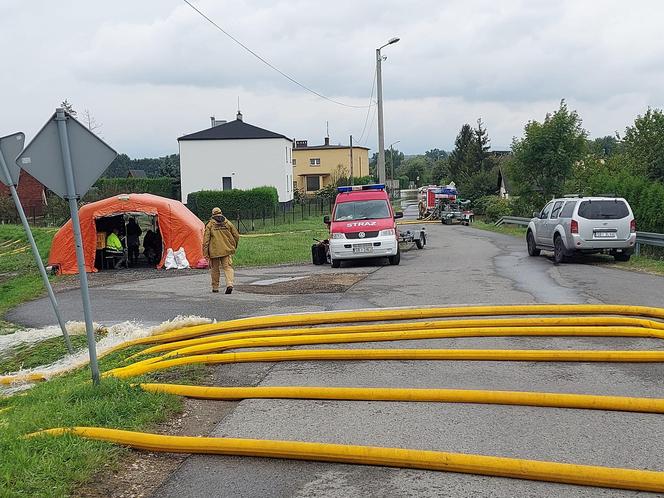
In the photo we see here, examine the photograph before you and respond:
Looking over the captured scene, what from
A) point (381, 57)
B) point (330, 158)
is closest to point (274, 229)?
point (381, 57)

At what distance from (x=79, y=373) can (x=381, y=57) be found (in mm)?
30192

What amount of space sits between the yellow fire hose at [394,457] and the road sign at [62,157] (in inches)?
93.3

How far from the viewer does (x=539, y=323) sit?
9703 millimetres

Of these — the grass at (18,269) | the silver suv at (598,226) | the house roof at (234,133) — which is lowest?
the grass at (18,269)

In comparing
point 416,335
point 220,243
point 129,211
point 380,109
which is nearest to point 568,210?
point 220,243

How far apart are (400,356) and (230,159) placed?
5836cm

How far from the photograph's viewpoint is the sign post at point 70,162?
266 inches

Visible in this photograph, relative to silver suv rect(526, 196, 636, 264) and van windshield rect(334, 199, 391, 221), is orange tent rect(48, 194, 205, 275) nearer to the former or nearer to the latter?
van windshield rect(334, 199, 391, 221)

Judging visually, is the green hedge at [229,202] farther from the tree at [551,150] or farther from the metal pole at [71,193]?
the metal pole at [71,193]

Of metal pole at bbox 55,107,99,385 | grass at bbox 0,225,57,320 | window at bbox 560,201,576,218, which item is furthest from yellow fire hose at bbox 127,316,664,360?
window at bbox 560,201,576,218

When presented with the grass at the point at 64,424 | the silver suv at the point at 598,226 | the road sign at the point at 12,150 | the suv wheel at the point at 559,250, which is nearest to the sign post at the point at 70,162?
the grass at the point at 64,424

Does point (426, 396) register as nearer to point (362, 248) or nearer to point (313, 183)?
Answer: point (362, 248)

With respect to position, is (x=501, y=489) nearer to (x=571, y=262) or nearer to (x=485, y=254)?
(x=571, y=262)

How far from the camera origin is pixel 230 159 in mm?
→ 65000
